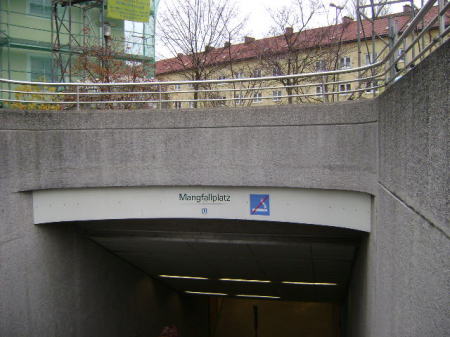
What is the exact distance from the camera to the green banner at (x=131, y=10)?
18.8 m

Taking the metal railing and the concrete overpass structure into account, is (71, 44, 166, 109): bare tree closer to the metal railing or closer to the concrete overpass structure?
the metal railing

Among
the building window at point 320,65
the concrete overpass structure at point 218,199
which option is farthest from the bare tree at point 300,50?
the concrete overpass structure at point 218,199

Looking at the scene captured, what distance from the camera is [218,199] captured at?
7918 mm

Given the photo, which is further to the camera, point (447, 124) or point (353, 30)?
point (353, 30)

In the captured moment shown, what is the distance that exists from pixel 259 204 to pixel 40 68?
50.8ft

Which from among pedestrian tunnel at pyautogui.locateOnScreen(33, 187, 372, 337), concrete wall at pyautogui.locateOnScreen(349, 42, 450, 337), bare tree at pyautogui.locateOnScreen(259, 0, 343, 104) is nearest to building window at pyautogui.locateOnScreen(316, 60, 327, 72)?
bare tree at pyautogui.locateOnScreen(259, 0, 343, 104)

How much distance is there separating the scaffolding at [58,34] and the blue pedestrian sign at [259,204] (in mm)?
11432

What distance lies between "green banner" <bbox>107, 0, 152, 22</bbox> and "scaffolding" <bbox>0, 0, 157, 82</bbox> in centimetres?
76

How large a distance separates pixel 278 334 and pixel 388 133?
20.0m

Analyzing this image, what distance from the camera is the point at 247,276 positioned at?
13477 mm

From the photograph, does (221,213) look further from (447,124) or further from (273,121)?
(447,124)

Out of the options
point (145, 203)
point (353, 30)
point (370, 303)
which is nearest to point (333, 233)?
point (370, 303)

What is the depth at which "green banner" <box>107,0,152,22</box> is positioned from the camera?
18812mm

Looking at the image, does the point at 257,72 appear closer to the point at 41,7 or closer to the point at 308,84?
the point at 308,84
